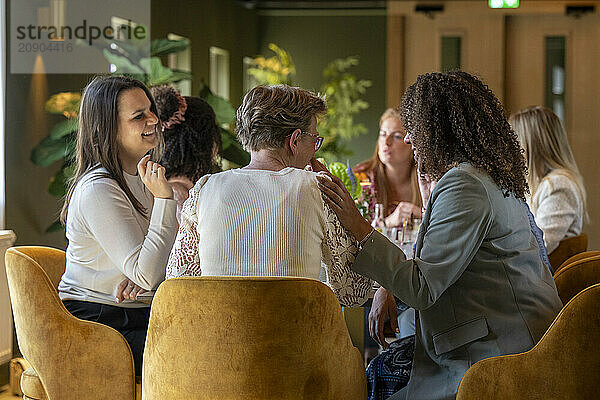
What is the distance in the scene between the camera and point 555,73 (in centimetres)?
647

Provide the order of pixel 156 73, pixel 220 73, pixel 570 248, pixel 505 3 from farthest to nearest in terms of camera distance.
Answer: pixel 220 73
pixel 505 3
pixel 156 73
pixel 570 248

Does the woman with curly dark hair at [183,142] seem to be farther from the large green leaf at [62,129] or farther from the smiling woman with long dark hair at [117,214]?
the large green leaf at [62,129]

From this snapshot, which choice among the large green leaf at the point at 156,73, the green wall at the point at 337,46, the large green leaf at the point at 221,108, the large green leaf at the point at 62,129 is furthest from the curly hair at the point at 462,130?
the green wall at the point at 337,46

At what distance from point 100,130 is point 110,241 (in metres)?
0.45

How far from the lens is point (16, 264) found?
89.0 inches

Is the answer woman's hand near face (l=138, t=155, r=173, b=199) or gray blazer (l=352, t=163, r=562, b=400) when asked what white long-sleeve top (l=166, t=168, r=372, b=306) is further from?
woman's hand near face (l=138, t=155, r=173, b=199)

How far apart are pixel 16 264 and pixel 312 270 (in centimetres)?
92

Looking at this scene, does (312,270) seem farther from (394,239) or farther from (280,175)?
(394,239)

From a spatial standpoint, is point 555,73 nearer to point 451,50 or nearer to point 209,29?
point 451,50

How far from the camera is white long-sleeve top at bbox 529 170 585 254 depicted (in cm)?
394

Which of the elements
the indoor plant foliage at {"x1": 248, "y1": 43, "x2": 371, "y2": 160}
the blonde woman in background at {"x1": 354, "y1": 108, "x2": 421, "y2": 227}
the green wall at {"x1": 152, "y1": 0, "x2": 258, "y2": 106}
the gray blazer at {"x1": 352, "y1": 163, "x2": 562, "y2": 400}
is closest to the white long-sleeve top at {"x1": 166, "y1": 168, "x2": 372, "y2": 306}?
the gray blazer at {"x1": 352, "y1": 163, "x2": 562, "y2": 400}

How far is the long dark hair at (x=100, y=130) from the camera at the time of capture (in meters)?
2.53

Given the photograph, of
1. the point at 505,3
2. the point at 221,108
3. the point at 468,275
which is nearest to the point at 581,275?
the point at 468,275

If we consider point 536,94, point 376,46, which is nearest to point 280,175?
point 536,94
